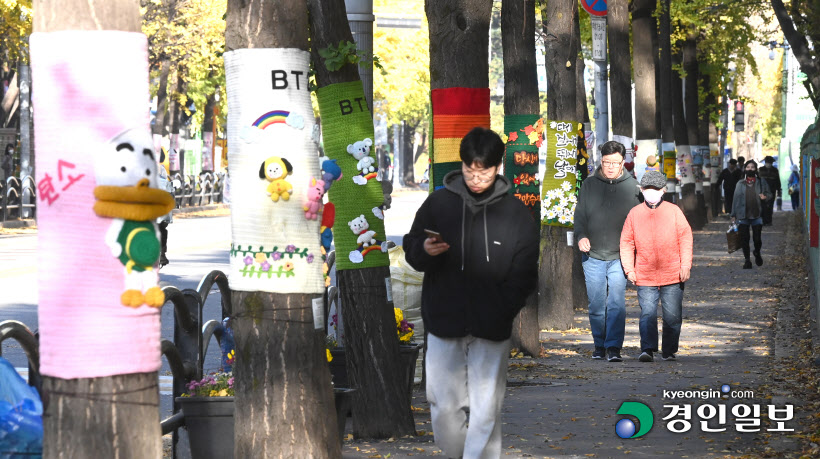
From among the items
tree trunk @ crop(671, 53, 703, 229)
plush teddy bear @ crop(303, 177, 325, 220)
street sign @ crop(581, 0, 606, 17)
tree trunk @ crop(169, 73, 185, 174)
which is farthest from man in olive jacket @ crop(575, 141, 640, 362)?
tree trunk @ crop(169, 73, 185, 174)

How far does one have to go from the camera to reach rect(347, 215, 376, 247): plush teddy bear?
8984 millimetres

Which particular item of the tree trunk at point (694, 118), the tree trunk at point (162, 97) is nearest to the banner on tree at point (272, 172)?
the tree trunk at point (694, 118)

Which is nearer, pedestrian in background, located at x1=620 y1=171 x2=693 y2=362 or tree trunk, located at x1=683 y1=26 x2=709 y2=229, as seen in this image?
pedestrian in background, located at x1=620 y1=171 x2=693 y2=362

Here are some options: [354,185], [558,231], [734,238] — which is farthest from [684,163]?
[354,185]

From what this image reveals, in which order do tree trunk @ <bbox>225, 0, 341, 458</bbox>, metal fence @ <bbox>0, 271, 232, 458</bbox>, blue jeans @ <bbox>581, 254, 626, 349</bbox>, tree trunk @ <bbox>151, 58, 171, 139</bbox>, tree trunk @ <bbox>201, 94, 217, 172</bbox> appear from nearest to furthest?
1. tree trunk @ <bbox>225, 0, 341, 458</bbox>
2. metal fence @ <bbox>0, 271, 232, 458</bbox>
3. blue jeans @ <bbox>581, 254, 626, 349</bbox>
4. tree trunk @ <bbox>151, 58, 171, 139</bbox>
5. tree trunk @ <bbox>201, 94, 217, 172</bbox>

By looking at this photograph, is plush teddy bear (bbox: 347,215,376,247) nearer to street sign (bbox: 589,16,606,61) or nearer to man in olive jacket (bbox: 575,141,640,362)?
man in olive jacket (bbox: 575,141,640,362)

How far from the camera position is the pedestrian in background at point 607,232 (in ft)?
42.5

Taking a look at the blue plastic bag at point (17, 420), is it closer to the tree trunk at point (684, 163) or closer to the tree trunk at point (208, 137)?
the tree trunk at point (684, 163)

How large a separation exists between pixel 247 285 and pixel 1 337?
1.18m

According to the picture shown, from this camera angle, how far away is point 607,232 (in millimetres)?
12992

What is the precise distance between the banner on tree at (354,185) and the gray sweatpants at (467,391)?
2170 millimetres

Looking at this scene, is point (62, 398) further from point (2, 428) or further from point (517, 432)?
point (517, 432)

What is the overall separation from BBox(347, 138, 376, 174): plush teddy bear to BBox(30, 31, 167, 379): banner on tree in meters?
4.37

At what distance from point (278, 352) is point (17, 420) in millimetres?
1355
